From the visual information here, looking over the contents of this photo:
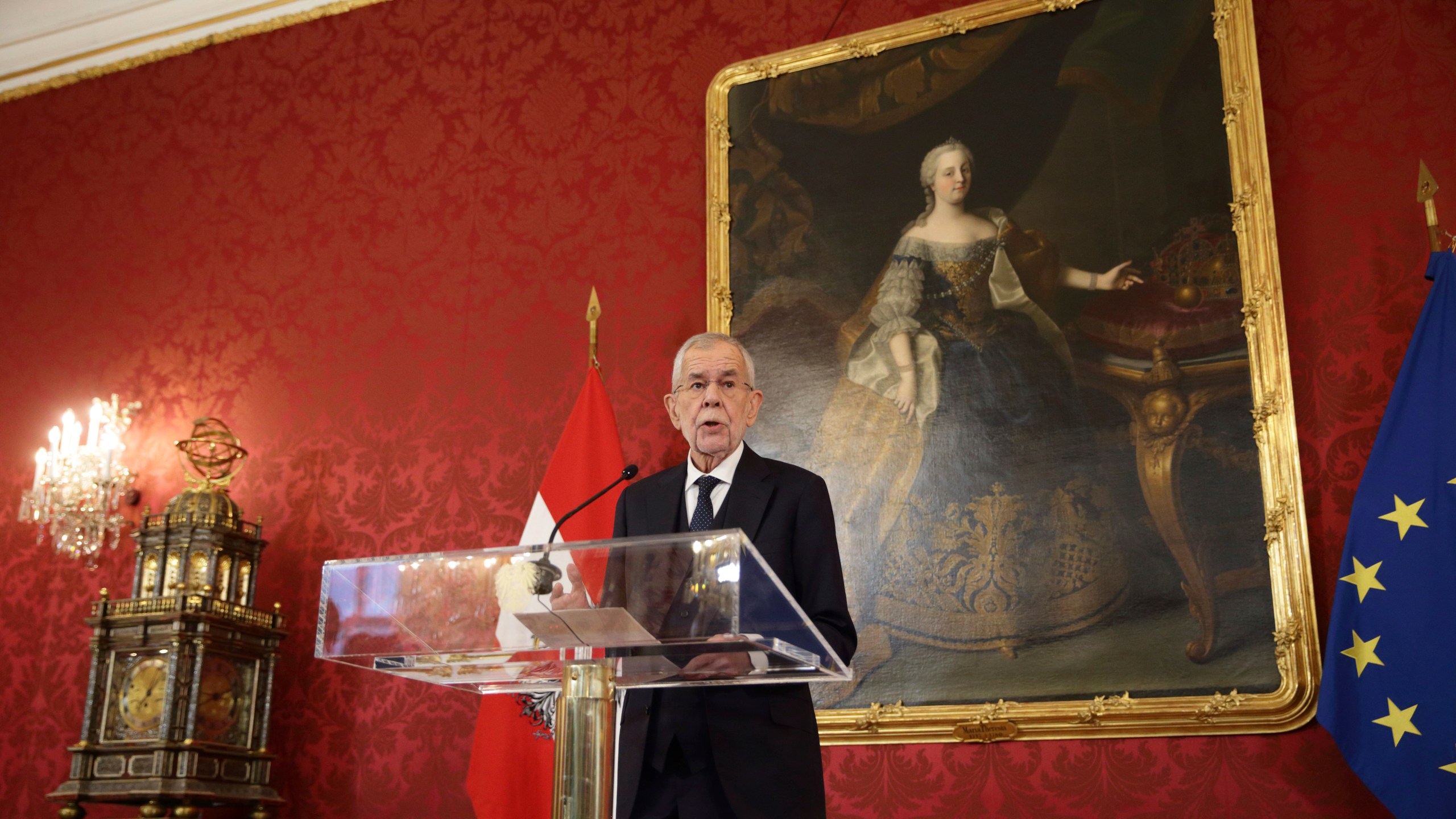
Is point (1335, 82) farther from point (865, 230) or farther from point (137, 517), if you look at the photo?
point (137, 517)

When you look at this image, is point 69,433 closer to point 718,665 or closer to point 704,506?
point 704,506

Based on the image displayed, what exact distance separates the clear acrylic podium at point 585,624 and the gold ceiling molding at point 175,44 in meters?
4.19

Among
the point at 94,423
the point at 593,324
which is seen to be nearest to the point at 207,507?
the point at 94,423

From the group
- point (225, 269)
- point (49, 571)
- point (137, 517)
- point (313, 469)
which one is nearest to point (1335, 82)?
point (313, 469)

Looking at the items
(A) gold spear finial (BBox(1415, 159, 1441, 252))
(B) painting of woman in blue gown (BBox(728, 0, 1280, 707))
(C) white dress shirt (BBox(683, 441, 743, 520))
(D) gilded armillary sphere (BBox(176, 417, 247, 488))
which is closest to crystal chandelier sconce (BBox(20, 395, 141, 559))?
(D) gilded armillary sphere (BBox(176, 417, 247, 488))

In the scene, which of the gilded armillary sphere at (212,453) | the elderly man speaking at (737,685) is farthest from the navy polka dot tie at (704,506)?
the gilded armillary sphere at (212,453)

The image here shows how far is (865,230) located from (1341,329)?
4.69ft

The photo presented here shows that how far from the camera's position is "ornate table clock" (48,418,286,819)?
387 cm

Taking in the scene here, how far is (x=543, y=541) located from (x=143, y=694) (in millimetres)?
1431

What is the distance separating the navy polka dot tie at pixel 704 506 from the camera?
225cm

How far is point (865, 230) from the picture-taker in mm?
3998

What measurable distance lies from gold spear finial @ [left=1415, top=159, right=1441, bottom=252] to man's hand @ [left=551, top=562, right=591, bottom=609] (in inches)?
111

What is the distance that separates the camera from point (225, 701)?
4.04 metres

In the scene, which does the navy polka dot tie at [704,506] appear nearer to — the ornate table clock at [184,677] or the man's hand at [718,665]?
the man's hand at [718,665]
